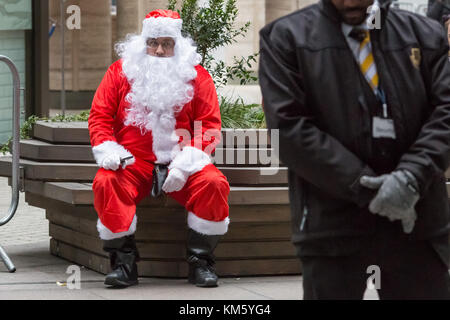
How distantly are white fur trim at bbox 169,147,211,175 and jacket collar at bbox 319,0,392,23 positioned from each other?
259cm

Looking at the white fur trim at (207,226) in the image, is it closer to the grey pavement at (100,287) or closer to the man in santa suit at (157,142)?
the man in santa suit at (157,142)

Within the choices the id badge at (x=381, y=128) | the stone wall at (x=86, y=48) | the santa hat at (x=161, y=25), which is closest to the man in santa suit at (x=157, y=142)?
the santa hat at (x=161, y=25)

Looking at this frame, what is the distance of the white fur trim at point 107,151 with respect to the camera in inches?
238

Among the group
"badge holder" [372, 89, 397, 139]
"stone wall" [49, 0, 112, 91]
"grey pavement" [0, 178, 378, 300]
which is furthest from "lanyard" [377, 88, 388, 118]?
"stone wall" [49, 0, 112, 91]

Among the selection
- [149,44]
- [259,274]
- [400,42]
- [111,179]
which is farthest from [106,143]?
[400,42]

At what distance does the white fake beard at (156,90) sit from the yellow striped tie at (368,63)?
2.88 metres

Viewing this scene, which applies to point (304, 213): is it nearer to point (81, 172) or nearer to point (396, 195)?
point (396, 195)

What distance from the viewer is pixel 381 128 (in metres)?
3.42

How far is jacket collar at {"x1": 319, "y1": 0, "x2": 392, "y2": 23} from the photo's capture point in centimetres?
350

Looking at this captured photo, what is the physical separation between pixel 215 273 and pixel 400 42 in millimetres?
3058

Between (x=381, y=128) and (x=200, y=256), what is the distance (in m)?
2.81

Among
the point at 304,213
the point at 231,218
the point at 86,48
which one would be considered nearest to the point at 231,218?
the point at 231,218
